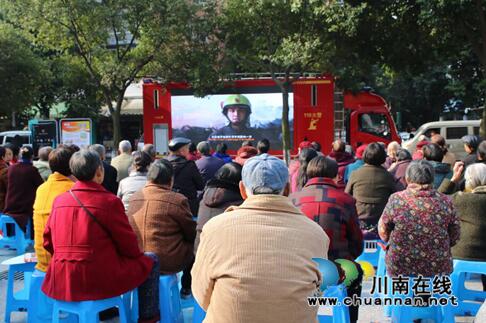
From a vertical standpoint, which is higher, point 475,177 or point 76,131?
point 76,131

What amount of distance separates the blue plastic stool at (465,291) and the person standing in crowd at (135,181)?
313 centimetres

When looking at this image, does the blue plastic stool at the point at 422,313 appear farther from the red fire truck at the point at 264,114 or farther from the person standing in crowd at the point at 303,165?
the red fire truck at the point at 264,114

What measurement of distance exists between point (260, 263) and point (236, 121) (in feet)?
52.0

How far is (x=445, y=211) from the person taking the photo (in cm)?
390

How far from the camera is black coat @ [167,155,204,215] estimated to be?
6.25 metres

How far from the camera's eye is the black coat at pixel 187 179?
625 cm

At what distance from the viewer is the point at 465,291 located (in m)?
4.94

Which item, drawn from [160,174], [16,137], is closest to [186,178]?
[160,174]

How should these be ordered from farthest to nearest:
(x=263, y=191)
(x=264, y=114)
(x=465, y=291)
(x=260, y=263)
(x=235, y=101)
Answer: (x=235, y=101) → (x=264, y=114) → (x=465, y=291) → (x=263, y=191) → (x=260, y=263)

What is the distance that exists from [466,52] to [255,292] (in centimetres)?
1708

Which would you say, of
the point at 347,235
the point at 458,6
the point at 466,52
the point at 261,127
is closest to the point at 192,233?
the point at 347,235

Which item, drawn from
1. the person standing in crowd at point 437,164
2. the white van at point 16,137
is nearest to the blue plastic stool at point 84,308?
the person standing in crowd at point 437,164

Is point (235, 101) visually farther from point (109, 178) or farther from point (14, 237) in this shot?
point (14, 237)

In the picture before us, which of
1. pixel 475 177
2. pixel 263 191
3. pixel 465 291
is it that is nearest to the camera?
pixel 263 191
